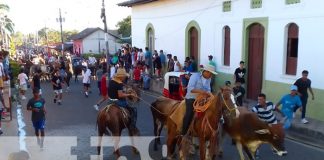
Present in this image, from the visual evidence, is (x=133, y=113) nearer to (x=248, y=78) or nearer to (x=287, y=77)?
(x=287, y=77)

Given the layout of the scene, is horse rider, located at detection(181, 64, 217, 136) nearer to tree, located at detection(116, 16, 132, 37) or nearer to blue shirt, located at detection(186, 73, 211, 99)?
blue shirt, located at detection(186, 73, 211, 99)

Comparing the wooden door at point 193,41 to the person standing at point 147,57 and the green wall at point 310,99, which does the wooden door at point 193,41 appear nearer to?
the person standing at point 147,57

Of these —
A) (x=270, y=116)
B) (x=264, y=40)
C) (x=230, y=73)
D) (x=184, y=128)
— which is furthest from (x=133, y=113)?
(x=230, y=73)

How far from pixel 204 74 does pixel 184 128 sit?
1.21 meters

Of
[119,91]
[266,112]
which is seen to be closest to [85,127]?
[119,91]

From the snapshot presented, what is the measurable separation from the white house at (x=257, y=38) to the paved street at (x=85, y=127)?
144 inches

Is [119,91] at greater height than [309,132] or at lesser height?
greater

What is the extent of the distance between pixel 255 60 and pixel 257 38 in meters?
0.93

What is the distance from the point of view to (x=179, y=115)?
8.43 meters

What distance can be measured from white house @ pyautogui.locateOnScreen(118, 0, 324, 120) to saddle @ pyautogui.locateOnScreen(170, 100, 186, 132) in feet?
21.1

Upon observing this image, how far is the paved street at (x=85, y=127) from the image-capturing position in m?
9.55

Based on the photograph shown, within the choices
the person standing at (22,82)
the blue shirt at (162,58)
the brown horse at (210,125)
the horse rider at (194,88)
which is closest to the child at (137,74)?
the blue shirt at (162,58)

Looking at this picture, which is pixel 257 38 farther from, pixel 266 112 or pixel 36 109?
pixel 36 109

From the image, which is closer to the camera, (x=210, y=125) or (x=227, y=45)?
(x=210, y=125)
